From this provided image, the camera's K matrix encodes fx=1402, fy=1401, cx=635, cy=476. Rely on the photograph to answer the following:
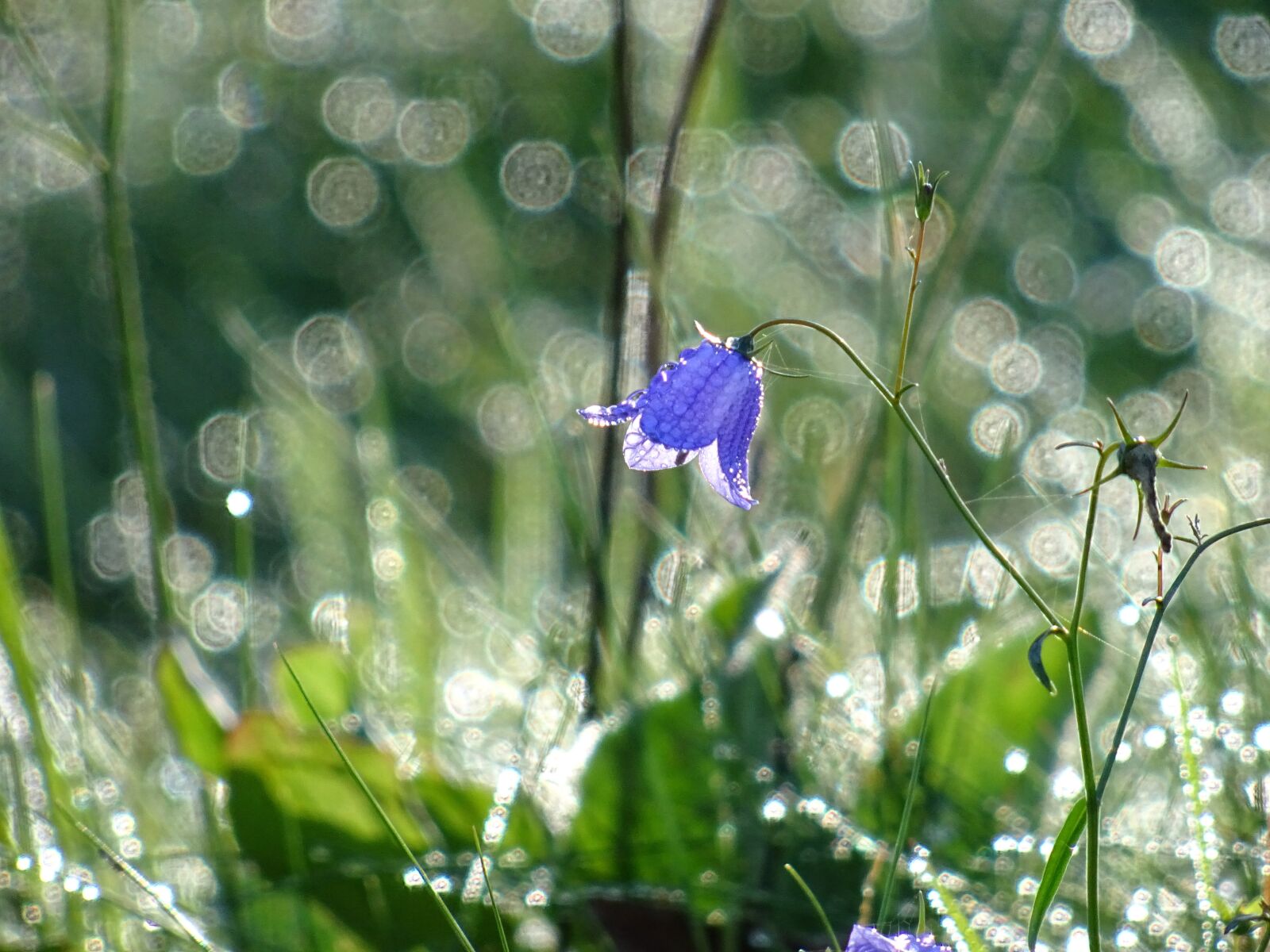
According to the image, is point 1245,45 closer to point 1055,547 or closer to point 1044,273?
point 1044,273

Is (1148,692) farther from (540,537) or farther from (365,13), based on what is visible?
(365,13)

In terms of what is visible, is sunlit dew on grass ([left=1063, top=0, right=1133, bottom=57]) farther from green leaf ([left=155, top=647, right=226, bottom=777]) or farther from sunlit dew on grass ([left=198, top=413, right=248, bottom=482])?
green leaf ([left=155, top=647, right=226, bottom=777])

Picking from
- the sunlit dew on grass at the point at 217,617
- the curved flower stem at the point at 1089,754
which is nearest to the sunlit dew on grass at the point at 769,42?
the sunlit dew on grass at the point at 217,617

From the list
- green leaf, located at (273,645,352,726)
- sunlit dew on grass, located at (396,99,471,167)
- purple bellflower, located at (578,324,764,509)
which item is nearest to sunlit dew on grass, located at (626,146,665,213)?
sunlit dew on grass, located at (396,99,471,167)

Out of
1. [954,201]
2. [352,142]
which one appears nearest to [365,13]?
[352,142]

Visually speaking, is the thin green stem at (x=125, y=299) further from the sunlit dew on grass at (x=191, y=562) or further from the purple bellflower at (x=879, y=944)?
the sunlit dew on grass at (x=191, y=562)

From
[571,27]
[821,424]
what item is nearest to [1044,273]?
[821,424]
